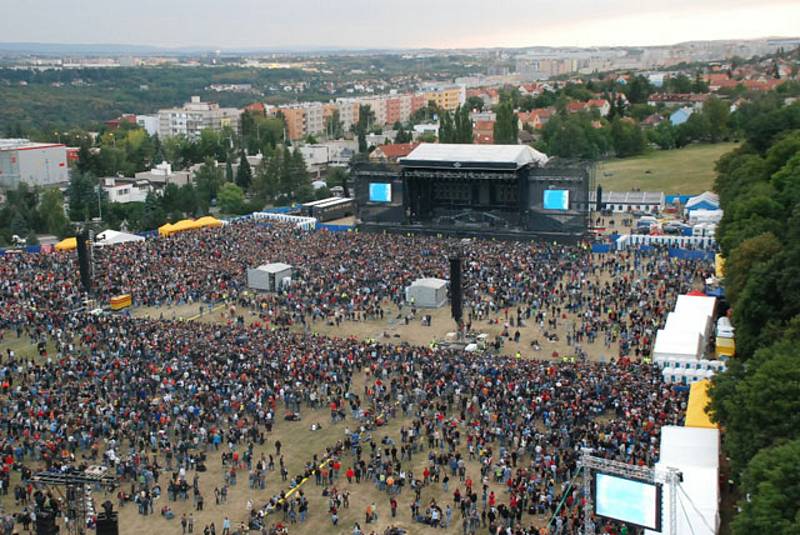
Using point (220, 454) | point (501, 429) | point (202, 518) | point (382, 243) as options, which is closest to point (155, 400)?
point (220, 454)

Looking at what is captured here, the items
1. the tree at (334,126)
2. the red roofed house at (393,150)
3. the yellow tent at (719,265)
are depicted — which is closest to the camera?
the yellow tent at (719,265)

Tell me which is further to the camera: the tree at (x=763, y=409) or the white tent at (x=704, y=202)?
the white tent at (x=704, y=202)

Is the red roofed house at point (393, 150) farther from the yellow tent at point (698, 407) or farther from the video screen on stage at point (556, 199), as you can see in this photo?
the yellow tent at point (698, 407)

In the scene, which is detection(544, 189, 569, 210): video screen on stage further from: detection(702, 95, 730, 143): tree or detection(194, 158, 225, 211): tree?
detection(702, 95, 730, 143): tree

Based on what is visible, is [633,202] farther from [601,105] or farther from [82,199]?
[601,105]

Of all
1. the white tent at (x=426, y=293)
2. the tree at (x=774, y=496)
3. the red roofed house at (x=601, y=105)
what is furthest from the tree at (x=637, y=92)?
the tree at (x=774, y=496)

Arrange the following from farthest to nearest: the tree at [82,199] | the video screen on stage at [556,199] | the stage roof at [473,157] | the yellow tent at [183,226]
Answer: the tree at [82,199], the yellow tent at [183,226], the stage roof at [473,157], the video screen on stage at [556,199]

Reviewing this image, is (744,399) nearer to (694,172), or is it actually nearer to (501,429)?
(501,429)

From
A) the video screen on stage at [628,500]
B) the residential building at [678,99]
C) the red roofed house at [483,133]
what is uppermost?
the residential building at [678,99]
